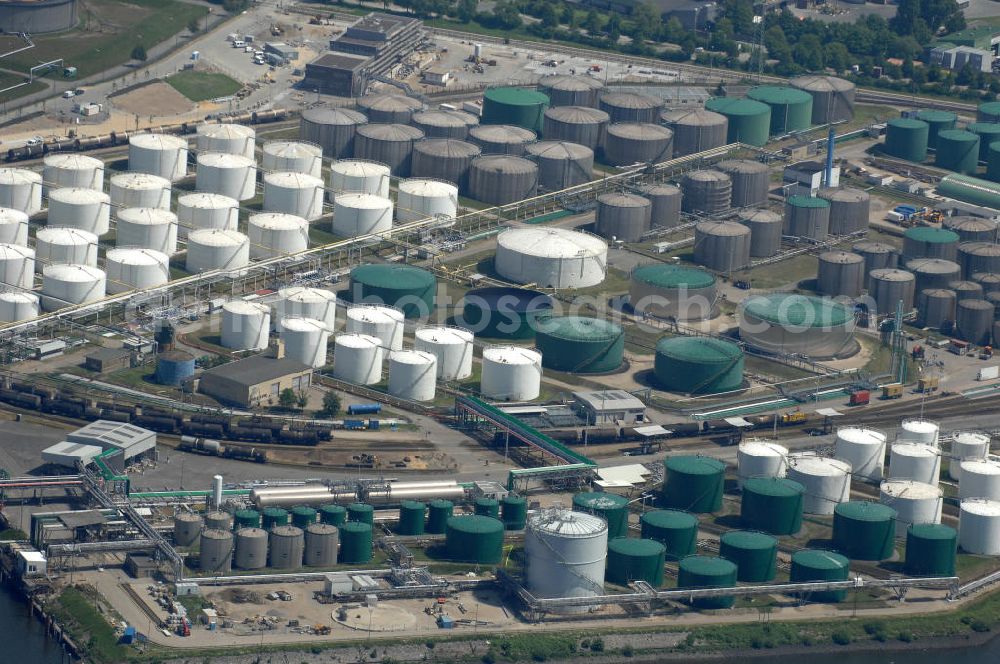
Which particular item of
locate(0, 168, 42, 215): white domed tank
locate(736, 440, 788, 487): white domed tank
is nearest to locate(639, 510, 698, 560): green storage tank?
locate(736, 440, 788, 487): white domed tank

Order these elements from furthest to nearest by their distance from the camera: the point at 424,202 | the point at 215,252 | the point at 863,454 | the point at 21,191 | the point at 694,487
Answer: the point at 424,202
the point at 21,191
the point at 215,252
the point at 863,454
the point at 694,487

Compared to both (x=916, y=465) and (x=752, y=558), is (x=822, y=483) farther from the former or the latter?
(x=752, y=558)

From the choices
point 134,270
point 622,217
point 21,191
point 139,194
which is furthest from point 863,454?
point 21,191

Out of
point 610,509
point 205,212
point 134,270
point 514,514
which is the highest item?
point 205,212

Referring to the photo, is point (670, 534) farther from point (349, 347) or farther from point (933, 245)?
point (933, 245)

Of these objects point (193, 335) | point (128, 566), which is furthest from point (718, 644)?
point (193, 335)

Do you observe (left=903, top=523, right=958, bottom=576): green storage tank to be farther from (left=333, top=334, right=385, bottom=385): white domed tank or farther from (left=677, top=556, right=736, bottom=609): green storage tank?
(left=333, top=334, right=385, bottom=385): white domed tank
